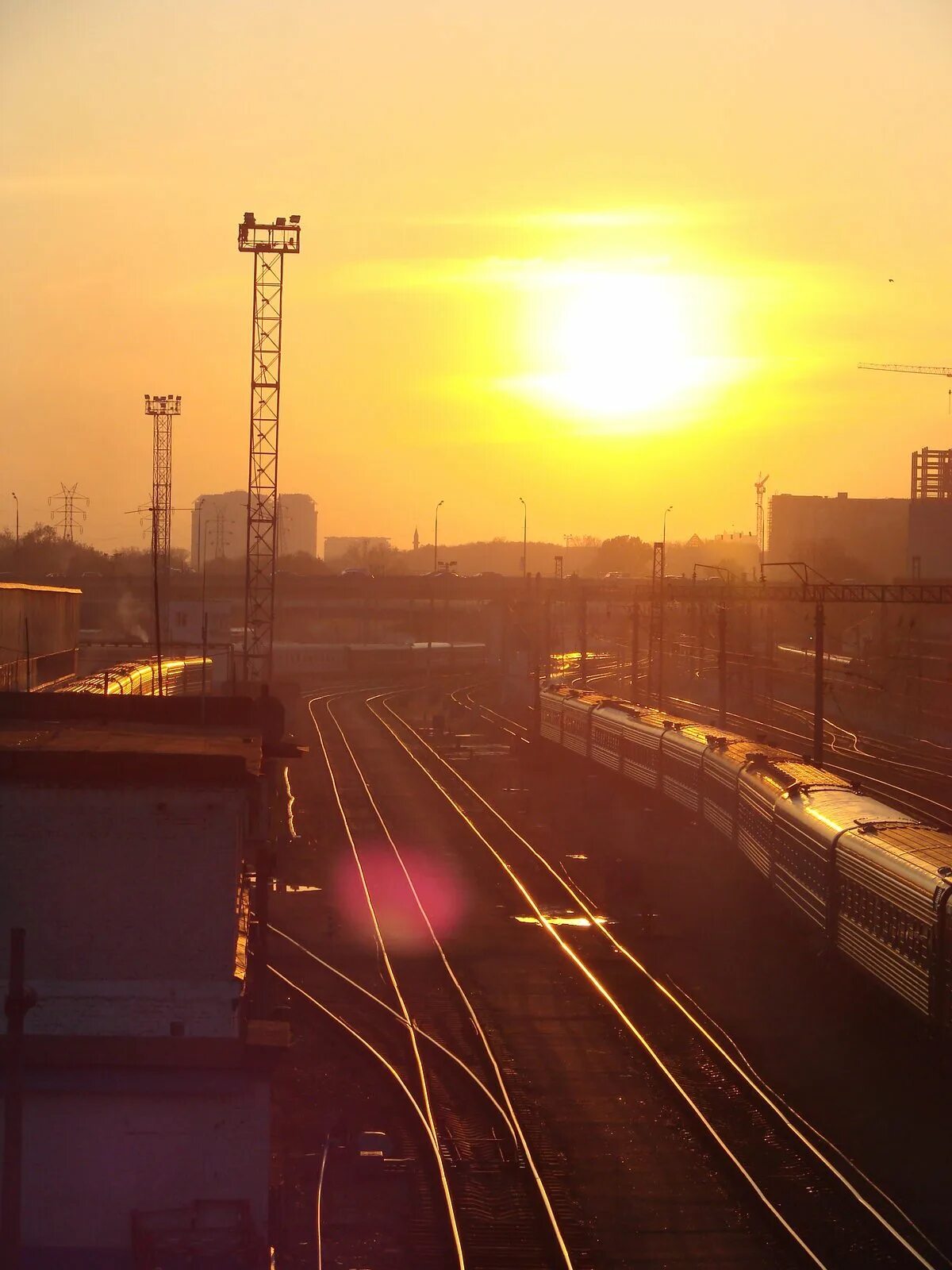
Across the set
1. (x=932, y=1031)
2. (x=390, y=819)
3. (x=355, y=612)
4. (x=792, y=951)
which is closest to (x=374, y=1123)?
(x=932, y=1031)

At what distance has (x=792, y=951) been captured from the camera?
53.6ft

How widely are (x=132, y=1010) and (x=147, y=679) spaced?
2063 centimetres

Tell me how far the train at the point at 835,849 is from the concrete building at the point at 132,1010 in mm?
5769

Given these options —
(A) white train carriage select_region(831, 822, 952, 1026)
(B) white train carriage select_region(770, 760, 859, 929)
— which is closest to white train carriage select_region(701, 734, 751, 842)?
(B) white train carriage select_region(770, 760, 859, 929)

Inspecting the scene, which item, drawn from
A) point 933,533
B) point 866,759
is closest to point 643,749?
point 866,759

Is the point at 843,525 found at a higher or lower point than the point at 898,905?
higher

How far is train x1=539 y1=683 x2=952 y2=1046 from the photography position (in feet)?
37.4

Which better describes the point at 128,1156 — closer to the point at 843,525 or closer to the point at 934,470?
the point at 934,470

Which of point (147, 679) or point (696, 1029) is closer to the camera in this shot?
point (696, 1029)

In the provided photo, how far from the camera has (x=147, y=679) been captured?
2858 cm

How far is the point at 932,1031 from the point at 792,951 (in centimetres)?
517

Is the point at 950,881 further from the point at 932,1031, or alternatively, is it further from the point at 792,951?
the point at 792,951

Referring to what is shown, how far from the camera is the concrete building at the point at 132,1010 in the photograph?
27.2 feet

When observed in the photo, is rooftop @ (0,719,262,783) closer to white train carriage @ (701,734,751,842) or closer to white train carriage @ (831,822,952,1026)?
white train carriage @ (831,822,952,1026)
